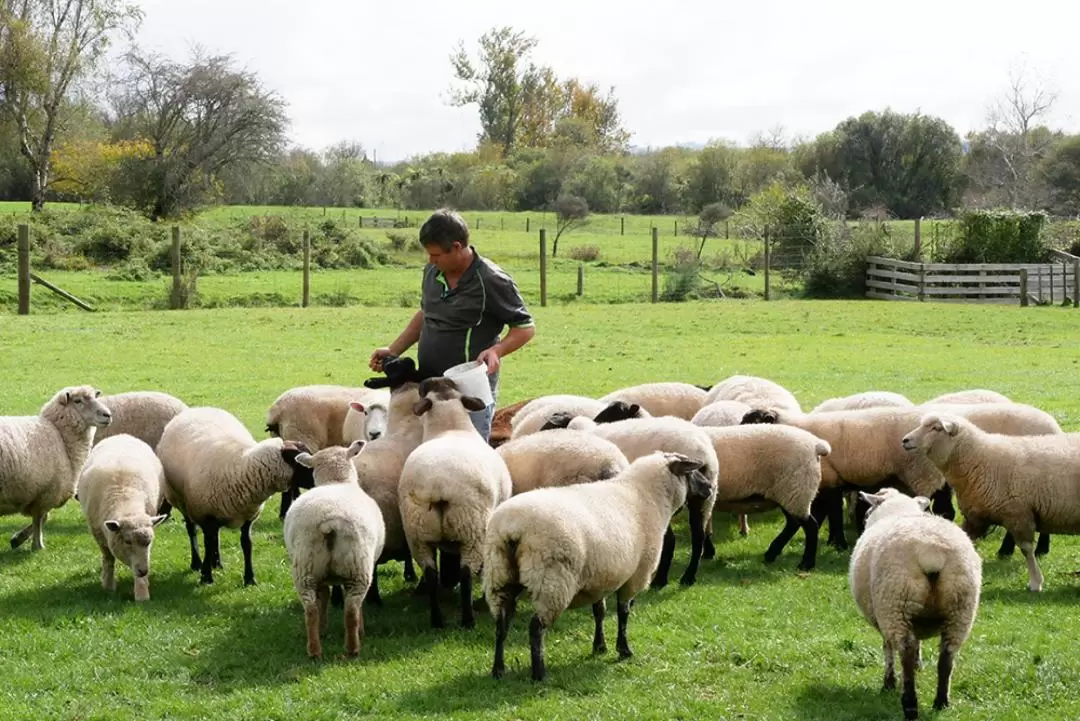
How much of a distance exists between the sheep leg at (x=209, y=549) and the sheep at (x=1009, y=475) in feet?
18.0

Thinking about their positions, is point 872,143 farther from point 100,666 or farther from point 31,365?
point 100,666

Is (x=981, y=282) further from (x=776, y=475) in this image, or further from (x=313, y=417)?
(x=313, y=417)

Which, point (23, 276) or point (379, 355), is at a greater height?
point (23, 276)

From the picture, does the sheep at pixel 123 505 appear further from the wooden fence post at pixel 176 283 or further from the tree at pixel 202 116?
the tree at pixel 202 116

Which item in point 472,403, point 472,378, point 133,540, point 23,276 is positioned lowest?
point 133,540

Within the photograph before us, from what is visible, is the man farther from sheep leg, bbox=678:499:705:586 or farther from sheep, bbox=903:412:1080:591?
sheep, bbox=903:412:1080:591

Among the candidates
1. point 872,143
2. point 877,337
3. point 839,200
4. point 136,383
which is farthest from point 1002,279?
point 872,143

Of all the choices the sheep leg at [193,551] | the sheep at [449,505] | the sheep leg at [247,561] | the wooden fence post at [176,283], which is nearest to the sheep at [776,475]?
the sheep at [449,505]

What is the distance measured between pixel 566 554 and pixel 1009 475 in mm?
4238

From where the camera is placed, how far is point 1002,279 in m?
37.2

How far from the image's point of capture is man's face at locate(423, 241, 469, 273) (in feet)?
27.8

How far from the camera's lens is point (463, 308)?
28.8ft

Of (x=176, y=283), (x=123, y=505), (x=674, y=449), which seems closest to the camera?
→ (x=123, y=505)

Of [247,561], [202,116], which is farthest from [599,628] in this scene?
[202,116]
